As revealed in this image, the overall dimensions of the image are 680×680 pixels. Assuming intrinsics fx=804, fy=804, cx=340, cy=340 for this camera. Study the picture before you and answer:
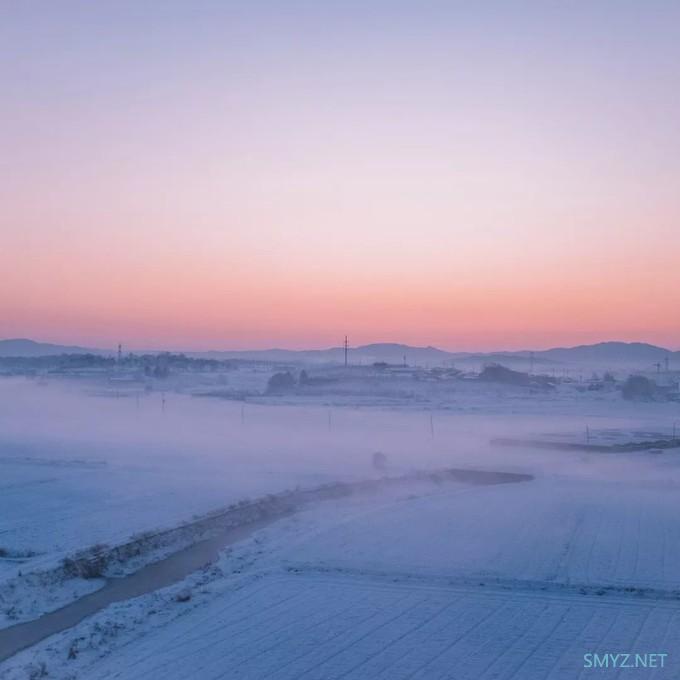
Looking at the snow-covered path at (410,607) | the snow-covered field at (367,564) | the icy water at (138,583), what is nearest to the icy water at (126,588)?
the icy water at (138,583)

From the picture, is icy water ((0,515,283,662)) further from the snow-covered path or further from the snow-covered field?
the snow-covered path

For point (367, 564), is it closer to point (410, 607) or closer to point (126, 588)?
point (410, 607)

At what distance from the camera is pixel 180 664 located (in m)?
11.7

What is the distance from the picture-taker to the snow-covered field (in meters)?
12.1

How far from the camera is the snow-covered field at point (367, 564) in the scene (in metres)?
12.1

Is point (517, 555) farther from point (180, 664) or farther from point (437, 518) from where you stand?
point (180, 664)

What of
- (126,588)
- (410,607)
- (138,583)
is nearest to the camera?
(410,607)

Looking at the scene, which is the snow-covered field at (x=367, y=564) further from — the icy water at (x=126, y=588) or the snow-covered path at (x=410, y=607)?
the icy water at (x=126, y=588)

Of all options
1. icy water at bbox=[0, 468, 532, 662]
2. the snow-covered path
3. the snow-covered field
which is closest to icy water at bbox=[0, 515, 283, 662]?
icy water at bbox=[0, 468, 532, 662]

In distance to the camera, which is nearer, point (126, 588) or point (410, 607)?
point (410, 607)

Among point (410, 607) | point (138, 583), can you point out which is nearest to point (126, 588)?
point (138, 583)

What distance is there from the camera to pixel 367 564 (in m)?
17.9

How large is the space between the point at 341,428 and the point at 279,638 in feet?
131

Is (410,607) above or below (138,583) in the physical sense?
above
